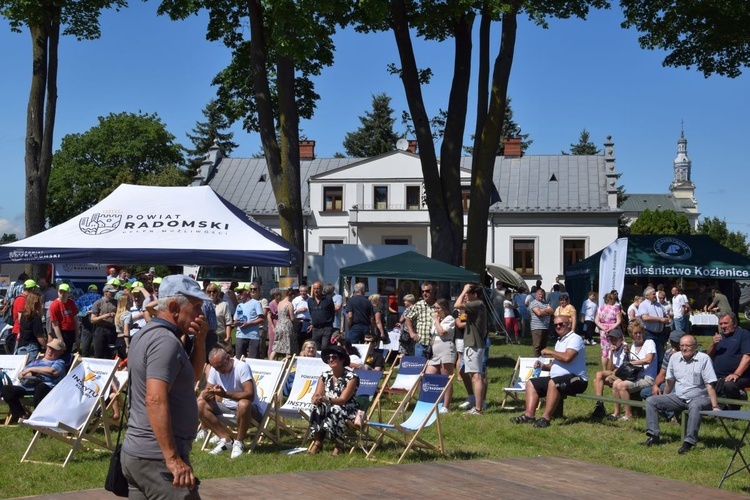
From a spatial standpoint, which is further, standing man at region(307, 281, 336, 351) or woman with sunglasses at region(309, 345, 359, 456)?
standing man at region(307, 281, 336, 351)

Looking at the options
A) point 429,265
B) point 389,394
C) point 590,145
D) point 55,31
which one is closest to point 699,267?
point 429,265

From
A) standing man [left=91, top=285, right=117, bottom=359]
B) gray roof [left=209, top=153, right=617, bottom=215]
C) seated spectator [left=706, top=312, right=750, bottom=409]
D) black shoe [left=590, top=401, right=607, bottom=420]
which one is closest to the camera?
seated spectator [left=706, top=312, right=750, bottom=409]

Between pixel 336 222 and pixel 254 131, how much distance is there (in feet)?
83.6

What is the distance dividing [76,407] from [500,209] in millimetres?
40503

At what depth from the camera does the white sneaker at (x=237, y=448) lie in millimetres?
9414

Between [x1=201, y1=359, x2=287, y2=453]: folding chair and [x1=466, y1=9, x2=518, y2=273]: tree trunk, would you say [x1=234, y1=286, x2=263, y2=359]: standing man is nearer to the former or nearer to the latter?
[x1=201, y1=359, x2=287, y2=453]: folding chair

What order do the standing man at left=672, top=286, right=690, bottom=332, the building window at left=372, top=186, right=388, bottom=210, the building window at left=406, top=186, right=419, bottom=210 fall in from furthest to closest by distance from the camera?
the building window at left=372, top=186, right=388, bottom=210, the building window at left=406, top=186, right=419, bottom=210, the standing man at left=672, top=286, right=690, bottom=332

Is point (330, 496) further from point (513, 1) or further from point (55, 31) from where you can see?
point (55, 31)

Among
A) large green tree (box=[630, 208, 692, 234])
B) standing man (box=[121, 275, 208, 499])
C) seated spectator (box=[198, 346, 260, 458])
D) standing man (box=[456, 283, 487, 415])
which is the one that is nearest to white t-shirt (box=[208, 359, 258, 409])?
seated spectator (box=[198, 346, 260, 458])

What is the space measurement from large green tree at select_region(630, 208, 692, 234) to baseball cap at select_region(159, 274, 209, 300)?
61.0 m

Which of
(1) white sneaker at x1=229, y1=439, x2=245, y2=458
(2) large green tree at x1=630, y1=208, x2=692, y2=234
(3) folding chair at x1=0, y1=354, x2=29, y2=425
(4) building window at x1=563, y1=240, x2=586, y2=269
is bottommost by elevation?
(1) white sneaker at x1=229, y1=439, x2=245, y2=458

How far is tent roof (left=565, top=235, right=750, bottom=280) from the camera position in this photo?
1115 inches

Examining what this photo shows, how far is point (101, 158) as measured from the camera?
219ft

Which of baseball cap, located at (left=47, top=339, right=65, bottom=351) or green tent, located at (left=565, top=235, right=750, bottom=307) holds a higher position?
green tent, located at (left=565, top=235, right=750, bottom=307)
